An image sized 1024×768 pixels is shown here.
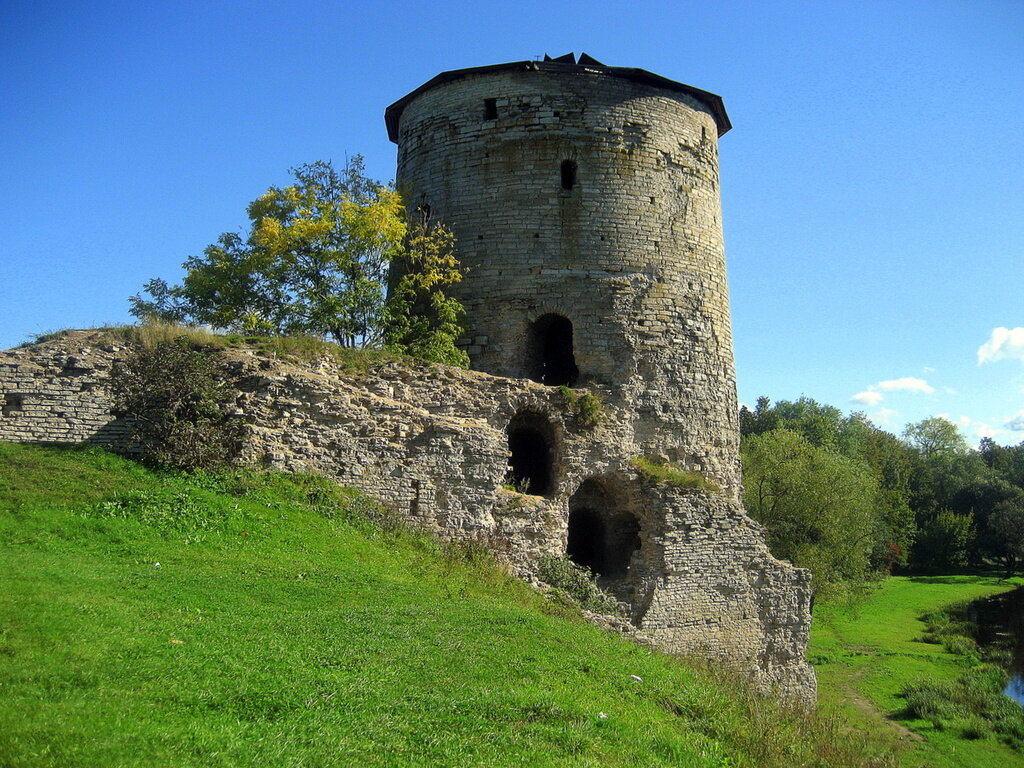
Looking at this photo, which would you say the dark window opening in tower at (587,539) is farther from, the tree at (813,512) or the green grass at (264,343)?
the tree at (813,512)

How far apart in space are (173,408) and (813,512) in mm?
20237

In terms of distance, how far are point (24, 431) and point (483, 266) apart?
26.8 ft

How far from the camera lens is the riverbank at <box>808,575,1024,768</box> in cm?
1578

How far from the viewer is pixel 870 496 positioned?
28.4 m

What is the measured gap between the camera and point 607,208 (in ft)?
50.0

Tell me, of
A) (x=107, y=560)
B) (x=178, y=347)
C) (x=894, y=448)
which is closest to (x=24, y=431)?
Answer: (x=178, y=347)

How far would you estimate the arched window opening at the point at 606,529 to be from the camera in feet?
46.0

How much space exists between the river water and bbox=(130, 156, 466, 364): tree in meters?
17.9

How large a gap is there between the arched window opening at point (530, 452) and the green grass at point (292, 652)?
3523mm

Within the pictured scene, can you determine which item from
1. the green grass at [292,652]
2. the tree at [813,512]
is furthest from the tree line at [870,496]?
the green grass at [292,652]

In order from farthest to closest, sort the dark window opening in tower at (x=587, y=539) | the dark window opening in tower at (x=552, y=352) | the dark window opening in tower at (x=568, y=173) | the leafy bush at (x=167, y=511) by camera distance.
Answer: the dark window opening in tower at (x=568, y=173)
the dark window opening in tower at (x=552, y=352)
the dark window opening in tower at (x=587, y=539)
the leafy bush at (x=167, y=511)

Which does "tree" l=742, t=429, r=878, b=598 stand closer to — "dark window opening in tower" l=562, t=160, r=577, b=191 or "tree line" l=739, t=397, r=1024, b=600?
"tree line" l=739, t=397, r=1024, b=600

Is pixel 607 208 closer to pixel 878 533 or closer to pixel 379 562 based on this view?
pixel 379 562

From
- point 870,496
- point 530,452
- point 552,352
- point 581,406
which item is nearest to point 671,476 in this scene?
point 581,406
